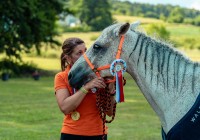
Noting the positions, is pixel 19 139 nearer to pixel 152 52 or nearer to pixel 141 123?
pixel 141 123

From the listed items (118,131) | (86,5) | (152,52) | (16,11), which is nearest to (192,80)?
(152,52)

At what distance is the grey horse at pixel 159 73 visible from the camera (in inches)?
173

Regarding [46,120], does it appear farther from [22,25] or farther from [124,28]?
[22,25]

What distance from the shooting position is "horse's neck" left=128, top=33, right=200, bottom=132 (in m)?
4.45

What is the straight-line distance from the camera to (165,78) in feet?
15.0

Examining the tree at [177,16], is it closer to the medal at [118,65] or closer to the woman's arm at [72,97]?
the woman's arm at [72,97]

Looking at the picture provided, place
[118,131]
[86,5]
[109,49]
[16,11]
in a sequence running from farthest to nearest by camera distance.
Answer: [86,5] < [16,11] < [118,131] < [109,49]

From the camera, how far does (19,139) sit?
10898mm

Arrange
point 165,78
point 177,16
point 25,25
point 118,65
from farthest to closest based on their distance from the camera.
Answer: point 177,16 < point 25,25 < point 118,65 < point 165,78

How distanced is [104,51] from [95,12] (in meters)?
103

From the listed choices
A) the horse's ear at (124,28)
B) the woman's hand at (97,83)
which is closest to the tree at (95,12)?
the woman's hand at (97,83)

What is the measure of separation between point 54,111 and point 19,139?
5.73m

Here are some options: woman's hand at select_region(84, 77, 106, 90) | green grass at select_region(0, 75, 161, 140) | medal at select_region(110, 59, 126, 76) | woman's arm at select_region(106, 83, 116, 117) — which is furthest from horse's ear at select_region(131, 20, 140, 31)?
green grass at select_region(0, 75, 161, 140)

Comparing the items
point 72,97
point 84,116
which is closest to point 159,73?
point 72,97
